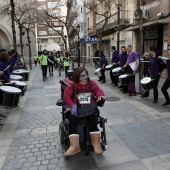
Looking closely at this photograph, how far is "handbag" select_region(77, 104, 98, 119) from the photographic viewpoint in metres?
3.93

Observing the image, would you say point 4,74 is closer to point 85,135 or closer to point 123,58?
point 85,135

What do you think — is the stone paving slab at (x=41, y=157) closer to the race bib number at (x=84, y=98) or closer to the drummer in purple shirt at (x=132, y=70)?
the race bib number at (x=84, y=98)

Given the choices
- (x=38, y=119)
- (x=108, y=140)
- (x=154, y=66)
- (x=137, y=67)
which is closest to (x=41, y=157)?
(x=108, y=140)

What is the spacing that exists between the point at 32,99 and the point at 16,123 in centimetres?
293

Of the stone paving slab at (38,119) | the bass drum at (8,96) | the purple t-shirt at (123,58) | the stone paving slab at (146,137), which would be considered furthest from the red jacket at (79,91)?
the purple t-shirt at (123,58)

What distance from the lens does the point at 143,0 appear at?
16.6 meters

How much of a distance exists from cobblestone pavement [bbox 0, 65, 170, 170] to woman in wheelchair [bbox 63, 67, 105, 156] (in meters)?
0.28

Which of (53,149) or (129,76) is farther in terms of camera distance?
(129,76)

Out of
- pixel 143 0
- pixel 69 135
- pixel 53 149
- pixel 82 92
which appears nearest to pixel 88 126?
pixel 69 135

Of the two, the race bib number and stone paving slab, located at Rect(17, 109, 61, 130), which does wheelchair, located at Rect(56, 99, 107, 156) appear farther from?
stone paving slab, located at Rect(17, 109, 61, 130)

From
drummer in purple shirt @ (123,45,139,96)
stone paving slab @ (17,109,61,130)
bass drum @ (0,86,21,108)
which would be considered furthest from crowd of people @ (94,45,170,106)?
bass drum @ (0,86,21,108)

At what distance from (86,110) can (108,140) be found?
1116mm

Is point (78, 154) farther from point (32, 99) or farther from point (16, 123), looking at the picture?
point (32, 99)

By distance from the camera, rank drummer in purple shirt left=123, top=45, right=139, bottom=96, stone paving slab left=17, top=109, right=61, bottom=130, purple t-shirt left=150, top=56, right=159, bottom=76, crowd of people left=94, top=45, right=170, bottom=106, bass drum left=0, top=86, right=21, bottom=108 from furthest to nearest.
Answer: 1. drummer in purple shirt left=123, top=45, right=139, bottom=96
2. purple t-shirt left=150, top=56, right=159, bottom=76
3. crowd of people left=94, top=45, right=170, bottom=106
4. bass drum left=0, top=86, right=21, bottom=108
5. stone paving slab left=17, top=109, right=61, bottom=130
